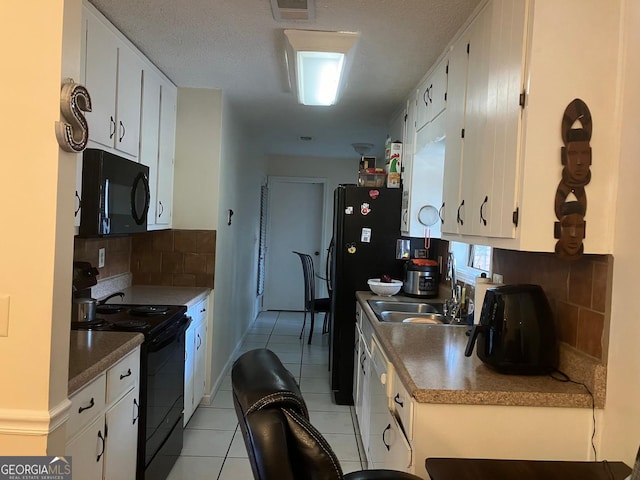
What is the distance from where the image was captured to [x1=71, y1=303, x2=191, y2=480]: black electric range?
7.20 feet

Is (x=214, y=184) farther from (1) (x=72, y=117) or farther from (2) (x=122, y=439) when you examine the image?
(1) (x=72, y=117)

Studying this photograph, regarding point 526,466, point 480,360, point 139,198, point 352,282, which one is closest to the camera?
point 526,466

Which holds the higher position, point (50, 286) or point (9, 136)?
point (9, 136)

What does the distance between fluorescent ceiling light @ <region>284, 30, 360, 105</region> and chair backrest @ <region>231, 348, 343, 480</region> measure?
1.98 meters

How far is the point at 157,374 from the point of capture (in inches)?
91.4

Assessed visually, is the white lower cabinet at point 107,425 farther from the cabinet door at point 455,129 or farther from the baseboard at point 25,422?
the cabinet door at point 455,129

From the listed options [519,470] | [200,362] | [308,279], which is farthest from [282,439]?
[308,279]

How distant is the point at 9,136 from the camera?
4.17ft

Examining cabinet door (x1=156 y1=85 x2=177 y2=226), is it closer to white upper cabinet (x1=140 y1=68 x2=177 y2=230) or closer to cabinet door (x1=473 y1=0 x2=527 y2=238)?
white upper cabinet (x1=140 y1=68 x2=177 y2=230)

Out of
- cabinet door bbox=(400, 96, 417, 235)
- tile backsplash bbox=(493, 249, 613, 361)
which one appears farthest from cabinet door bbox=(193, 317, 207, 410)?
tile backsplash bbox=(493, 249, 613, 361)

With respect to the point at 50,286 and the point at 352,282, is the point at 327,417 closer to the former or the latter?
the point at 352,282

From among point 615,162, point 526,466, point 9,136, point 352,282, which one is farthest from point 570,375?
point 352,282

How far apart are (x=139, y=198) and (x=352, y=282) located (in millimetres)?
1748

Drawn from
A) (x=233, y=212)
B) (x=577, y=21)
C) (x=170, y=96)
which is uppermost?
(x=170, y=96)
